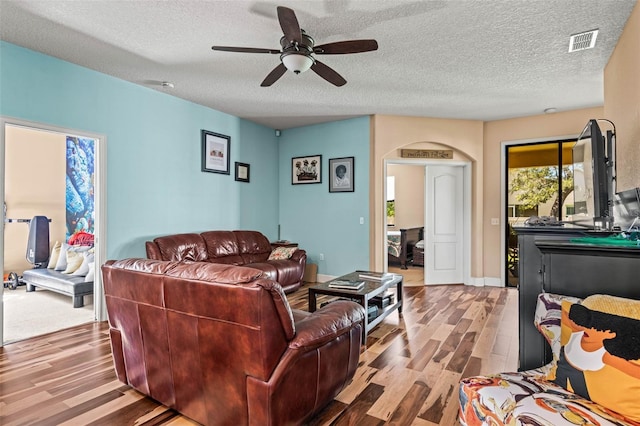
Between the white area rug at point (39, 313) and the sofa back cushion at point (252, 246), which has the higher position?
the sofa back cushion at point (252, 246)

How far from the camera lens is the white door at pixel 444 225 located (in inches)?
221

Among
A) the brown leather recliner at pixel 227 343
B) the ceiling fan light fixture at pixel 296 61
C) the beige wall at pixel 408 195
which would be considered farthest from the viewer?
the beige wall at pixel 408 195

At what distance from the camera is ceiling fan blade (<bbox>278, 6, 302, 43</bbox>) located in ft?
6.69

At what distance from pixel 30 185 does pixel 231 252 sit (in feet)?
13.7

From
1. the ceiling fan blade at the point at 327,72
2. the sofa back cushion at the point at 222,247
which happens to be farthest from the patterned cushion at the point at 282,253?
the ceiling fan blade at the point at 327,72

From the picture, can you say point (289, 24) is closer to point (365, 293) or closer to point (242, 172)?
point (365, 293)

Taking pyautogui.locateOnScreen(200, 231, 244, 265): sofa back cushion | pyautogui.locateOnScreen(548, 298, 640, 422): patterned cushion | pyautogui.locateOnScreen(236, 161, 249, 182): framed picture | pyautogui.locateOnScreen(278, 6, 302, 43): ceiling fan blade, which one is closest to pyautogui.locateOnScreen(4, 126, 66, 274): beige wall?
pyautogui.locateOnScreen(236, 161, 249, 182): framed picture

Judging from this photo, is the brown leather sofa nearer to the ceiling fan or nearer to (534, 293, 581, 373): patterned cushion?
the ceiling fan

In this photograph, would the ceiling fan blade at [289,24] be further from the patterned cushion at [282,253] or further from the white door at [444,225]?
the white door at [444,225]

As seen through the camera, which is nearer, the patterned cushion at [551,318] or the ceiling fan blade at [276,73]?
the patterned cushion at [551,318]

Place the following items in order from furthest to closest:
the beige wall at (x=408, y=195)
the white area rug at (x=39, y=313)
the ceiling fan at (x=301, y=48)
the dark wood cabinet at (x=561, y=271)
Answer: the beige wall at (x=408, y=195) → the white area rug at (x=39, y=313) → the ceiling fan at (x=301, y=48) → the dark wood cabinet at (x=561, y=271)

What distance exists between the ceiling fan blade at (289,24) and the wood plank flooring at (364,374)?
2521 millimetres

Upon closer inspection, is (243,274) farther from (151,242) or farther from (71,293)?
(71,293)

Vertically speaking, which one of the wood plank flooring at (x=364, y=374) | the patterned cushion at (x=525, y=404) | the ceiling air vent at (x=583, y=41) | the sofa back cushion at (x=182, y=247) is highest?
the ceiling air vent at (x=583, y=41)
